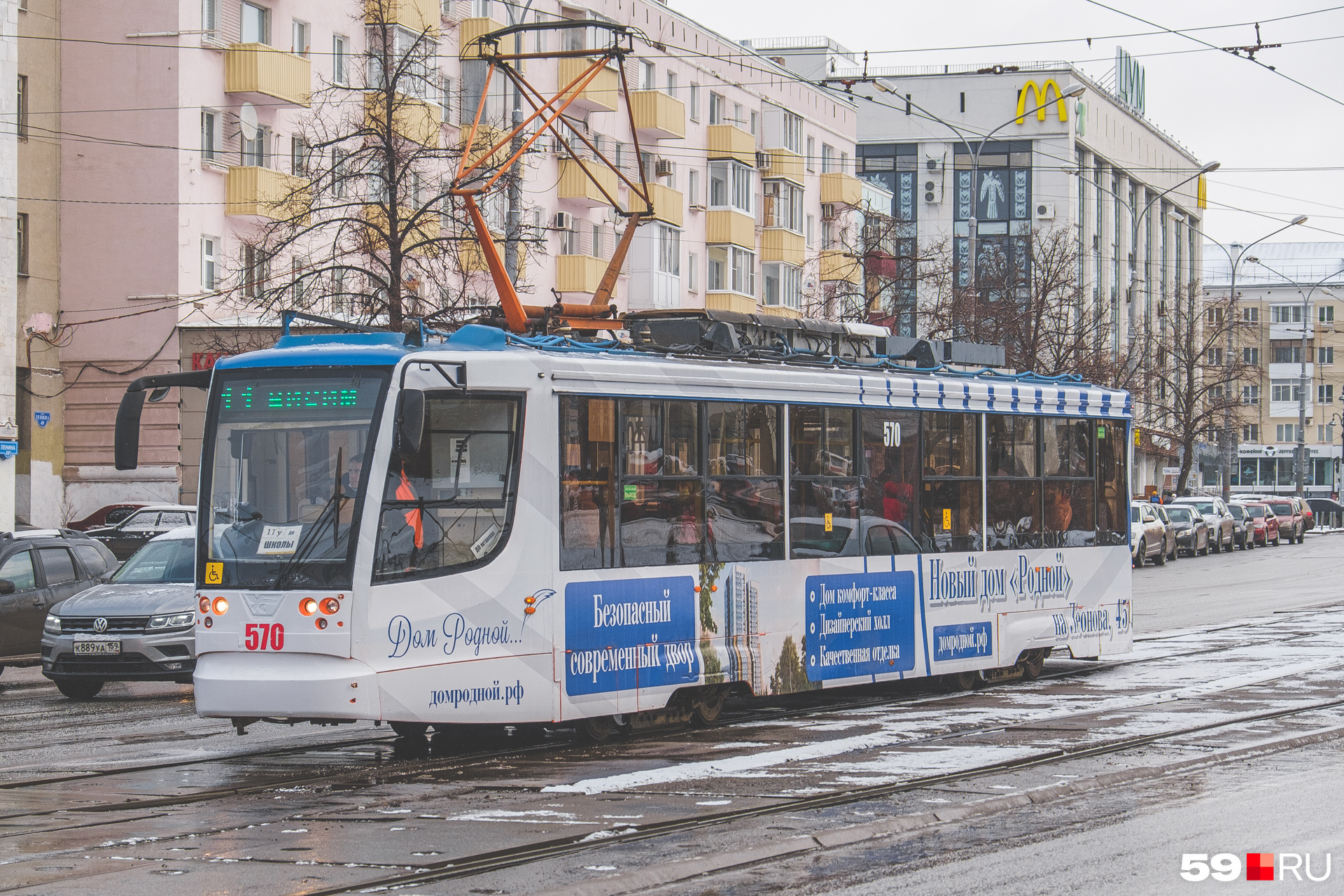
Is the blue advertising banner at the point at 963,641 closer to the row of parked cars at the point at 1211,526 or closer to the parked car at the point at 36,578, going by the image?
the parked car at the point at 36,578

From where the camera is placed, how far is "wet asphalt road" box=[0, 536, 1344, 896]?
25.2 ft

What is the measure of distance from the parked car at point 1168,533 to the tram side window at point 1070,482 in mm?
30715

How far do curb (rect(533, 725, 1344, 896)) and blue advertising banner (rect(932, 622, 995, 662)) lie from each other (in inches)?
143

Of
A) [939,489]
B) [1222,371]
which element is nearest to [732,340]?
[939,489]

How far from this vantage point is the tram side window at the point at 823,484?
13.5 meters

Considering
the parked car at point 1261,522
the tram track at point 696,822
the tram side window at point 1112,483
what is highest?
the tram side window at point 1112,483

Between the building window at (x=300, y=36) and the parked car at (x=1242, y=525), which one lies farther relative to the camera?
the parked car at (x=1242, y=525)

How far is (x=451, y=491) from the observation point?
36.3 feet

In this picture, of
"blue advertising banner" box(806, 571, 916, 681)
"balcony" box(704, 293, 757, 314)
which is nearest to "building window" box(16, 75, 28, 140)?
"balcony" box(704, 293, 757, 314)

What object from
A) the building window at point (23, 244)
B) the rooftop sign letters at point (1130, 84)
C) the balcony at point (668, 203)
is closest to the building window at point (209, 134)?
the building window at point (23, 244)

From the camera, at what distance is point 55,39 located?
3728cm

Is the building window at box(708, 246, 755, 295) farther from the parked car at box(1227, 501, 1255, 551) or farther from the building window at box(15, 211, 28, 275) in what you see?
the building window at box(15, 211, 28, 275)

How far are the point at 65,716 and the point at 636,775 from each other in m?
7.07

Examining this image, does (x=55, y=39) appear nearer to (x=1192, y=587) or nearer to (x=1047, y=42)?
(x=1047, y=42)
